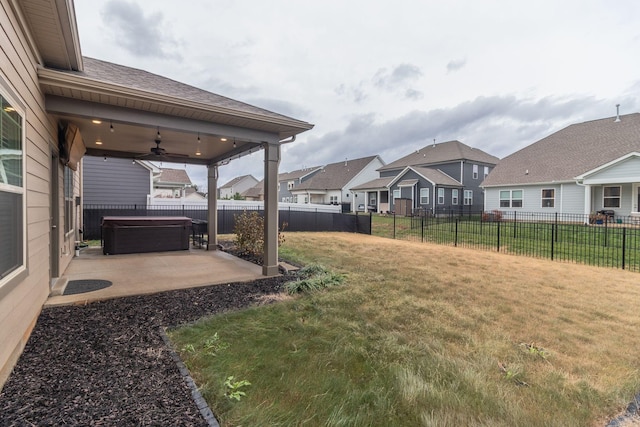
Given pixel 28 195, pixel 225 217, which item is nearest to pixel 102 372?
pixel 28 195

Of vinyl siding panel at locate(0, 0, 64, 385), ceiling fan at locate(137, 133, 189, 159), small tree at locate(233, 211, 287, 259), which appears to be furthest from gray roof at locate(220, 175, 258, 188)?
vinyl siding panel at locate(0, 0, 64, 385)

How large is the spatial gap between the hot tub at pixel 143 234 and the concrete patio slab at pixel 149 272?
26 centimetres

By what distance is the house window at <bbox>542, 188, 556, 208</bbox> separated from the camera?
1661 cm

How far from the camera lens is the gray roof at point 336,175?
3272 centimetres

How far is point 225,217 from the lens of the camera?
14156mm

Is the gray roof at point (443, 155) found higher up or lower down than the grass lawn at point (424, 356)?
higher up

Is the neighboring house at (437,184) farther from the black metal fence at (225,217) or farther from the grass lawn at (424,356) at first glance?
the grass lawn at (424,356)

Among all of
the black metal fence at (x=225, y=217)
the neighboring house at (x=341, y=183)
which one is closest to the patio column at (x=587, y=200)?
the black metal fence at (x=225, y=217)

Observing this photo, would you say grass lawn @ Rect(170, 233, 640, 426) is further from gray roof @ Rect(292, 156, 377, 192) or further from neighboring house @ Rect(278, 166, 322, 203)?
neighboring house @ Rect(278, 166, 322, 203)

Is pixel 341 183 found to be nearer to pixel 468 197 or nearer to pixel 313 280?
pixel 468 197

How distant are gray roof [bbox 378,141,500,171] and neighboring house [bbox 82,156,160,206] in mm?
21340

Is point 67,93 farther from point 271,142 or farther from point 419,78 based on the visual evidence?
point 419,78

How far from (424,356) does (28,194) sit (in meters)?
4.22

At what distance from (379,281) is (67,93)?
5.53 metres
